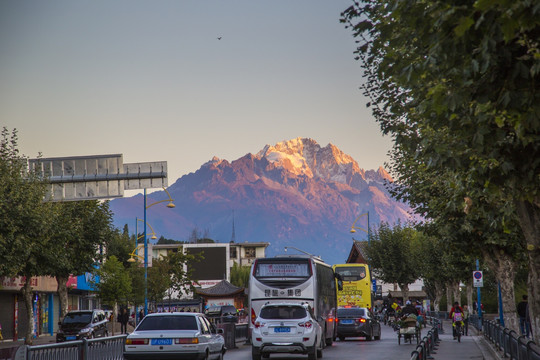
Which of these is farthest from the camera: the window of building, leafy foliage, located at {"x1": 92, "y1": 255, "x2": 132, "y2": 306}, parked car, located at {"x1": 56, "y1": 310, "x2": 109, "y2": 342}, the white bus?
the window of building

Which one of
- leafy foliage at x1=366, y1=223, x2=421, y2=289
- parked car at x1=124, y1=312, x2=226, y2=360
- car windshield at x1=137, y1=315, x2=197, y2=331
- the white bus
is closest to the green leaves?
parked car at x1=124, y1=312, x2=226, y2=360

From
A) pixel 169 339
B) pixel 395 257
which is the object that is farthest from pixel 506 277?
pixel 395 257

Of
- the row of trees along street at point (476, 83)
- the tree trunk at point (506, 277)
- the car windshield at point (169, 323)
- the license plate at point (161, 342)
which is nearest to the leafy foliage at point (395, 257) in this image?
the tree trunk at point (506, 277)

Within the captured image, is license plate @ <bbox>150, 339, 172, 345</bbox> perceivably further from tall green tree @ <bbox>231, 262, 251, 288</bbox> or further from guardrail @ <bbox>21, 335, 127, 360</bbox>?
tall green tree @ <bbox>231, 262, 251, 288</bbox>

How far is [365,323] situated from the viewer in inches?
1435

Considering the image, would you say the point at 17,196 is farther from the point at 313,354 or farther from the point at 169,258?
the point at 169,258

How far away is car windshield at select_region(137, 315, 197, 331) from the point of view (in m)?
18.3

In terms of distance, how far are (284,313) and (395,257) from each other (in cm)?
5930

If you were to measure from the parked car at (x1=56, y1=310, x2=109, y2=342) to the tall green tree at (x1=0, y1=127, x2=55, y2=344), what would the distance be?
4.21m

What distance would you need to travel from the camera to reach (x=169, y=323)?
18.4m

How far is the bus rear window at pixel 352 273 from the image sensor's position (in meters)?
50.6

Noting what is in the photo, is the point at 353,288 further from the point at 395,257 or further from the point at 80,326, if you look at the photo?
the point at 395,257

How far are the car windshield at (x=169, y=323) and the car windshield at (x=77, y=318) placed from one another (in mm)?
21326

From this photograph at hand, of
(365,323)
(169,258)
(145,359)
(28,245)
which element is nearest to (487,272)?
(169,258)
